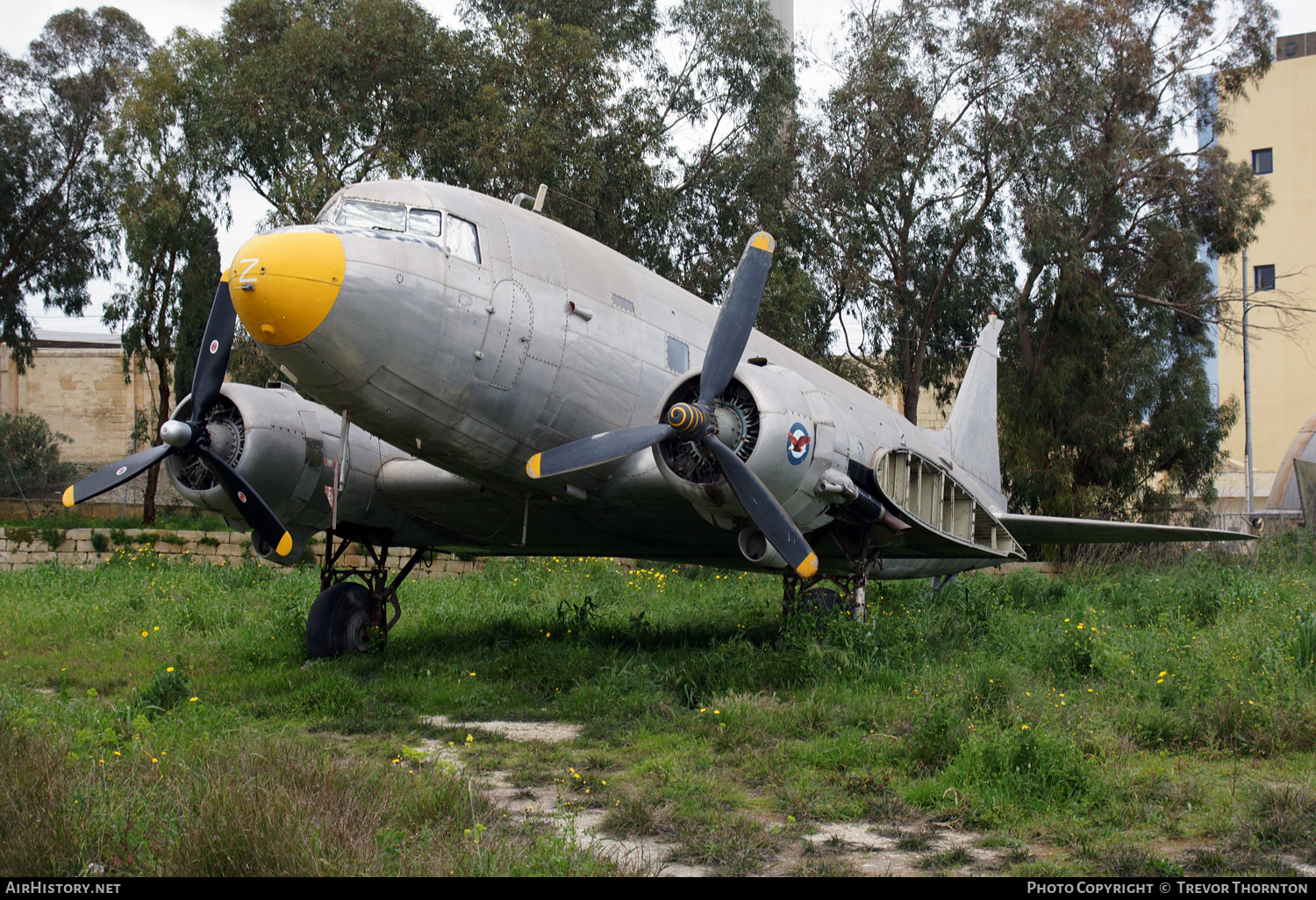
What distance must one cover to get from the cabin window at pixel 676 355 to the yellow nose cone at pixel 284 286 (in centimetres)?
352

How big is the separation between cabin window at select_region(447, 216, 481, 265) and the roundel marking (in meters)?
3.14

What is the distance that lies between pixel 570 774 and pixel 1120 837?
332cm

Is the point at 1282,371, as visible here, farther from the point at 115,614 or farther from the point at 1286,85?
the point at 115,614

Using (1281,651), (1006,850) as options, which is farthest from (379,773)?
(1281,651)

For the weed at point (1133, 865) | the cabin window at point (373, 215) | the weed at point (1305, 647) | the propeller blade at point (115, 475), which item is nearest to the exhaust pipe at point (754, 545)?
the cabin window at point (373, 215)

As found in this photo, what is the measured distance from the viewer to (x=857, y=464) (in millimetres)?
10469

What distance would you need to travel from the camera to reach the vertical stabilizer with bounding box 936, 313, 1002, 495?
1681cm

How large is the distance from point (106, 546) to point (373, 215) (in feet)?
52.5

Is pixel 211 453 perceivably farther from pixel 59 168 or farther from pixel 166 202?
pixel 59 168

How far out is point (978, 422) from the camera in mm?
17281

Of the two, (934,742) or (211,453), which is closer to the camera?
(934,742)

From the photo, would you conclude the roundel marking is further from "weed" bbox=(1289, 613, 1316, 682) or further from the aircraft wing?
the aircraft wing

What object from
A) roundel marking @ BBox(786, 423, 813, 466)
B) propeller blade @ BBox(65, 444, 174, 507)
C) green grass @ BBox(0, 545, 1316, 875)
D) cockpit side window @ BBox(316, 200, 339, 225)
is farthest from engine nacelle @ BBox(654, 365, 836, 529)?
propeller blade @ BBox(65, 444, 174, 507)

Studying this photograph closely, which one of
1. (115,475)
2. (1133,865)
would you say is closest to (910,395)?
(115,475)
